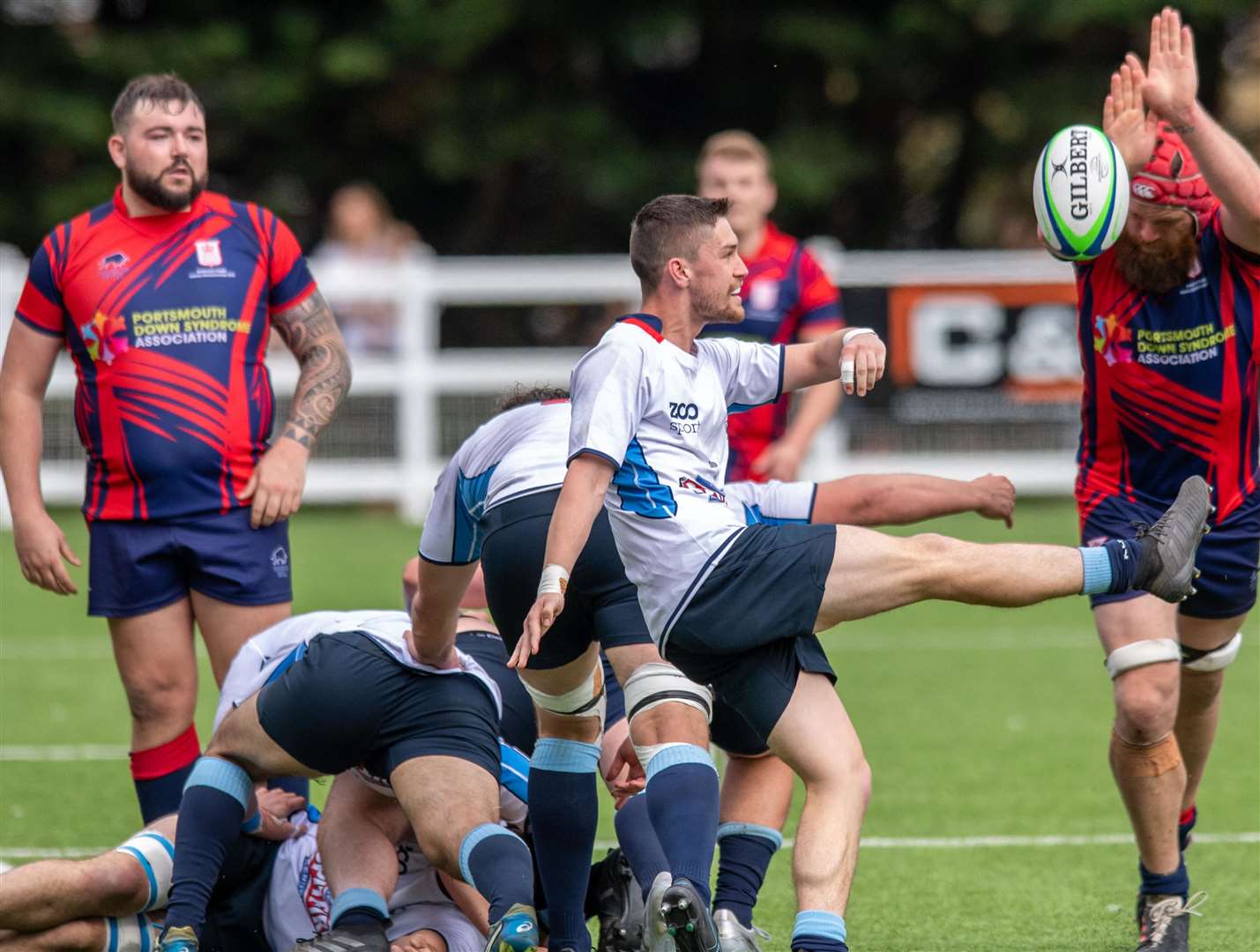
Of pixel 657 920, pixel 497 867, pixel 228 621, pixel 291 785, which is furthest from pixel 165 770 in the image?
pixel 657 920

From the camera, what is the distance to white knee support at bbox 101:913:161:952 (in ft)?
16.1

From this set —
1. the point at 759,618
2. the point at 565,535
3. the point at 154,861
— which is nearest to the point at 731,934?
the point at 759,618

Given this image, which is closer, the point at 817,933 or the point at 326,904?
the point at 817,933

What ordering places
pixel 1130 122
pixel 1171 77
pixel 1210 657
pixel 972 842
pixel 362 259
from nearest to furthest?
pixel 1171 77, pixel 1130 122, pixel 1210 657, pixel 972 842, pixel 362 259

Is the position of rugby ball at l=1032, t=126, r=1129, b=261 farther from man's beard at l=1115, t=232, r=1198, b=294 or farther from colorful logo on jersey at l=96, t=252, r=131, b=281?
colorful logo on jersey at l=96, t=252, r=131, b=281

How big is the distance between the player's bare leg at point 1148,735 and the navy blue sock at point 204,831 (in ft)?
7.73

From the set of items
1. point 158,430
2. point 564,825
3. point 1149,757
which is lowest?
point 564,825

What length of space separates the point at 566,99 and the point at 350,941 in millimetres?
15168

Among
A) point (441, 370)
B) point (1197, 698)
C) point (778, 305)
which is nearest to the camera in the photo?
point (1197, 698)

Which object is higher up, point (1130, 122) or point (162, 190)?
point (1130, 122)

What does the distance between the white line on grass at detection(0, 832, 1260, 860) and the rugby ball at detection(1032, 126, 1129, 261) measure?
223 centimetres

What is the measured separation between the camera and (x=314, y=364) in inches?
244

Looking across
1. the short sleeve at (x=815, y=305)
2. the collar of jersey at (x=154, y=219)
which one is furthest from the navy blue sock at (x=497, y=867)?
the short sleeve at (x=815, y=305)

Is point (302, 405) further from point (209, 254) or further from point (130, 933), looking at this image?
point (130, 933)
